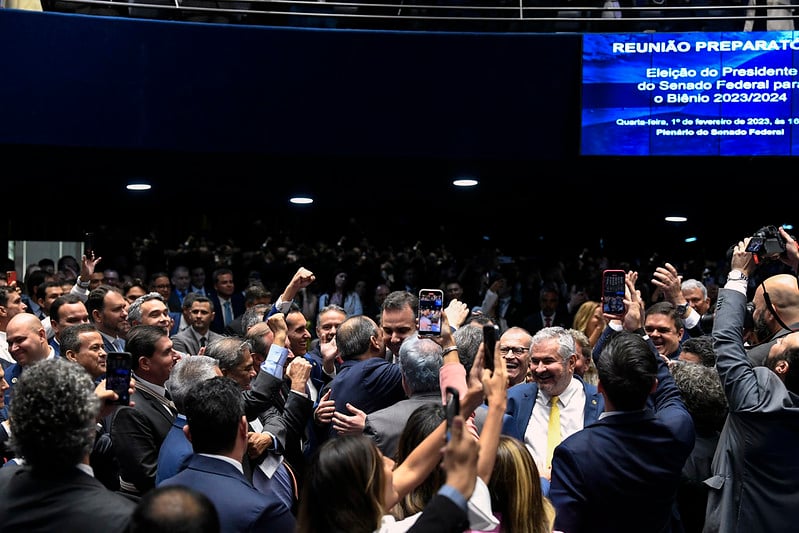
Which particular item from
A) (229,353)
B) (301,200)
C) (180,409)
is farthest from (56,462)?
(301,200)

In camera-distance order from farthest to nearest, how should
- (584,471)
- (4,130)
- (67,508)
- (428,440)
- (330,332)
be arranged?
(4,130), (330,332), (584,471), (428,440), (67,508)

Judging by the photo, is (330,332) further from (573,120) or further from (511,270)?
(511,270)

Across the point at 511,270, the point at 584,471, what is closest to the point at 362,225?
the point at 511,270

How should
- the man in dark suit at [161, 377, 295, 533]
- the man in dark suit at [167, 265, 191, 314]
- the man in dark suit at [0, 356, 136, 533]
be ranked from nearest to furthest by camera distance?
the man in dark suit at [0, 356, 136, 533] < the man in dark suit at [161, 377, 295, 533] < the man in dark suit at [167, 265, 191, 314]

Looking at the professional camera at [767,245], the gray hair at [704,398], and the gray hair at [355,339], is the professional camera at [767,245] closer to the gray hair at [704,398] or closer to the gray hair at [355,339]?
the gray hair at [704,398]

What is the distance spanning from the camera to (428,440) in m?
3.14

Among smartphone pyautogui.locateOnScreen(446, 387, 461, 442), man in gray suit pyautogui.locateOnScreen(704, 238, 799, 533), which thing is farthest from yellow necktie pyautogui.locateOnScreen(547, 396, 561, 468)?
smartphone pyautogui.locateOnScreen(446, 387, 461, 442)

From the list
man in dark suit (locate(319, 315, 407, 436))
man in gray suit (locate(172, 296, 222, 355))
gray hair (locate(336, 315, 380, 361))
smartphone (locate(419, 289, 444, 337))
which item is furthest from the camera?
man in gray suit (locate(172, 296, 222, 355))

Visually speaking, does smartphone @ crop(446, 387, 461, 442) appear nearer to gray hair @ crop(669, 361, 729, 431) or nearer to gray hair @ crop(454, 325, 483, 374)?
gray hair @ crop(669, 361, 729, 431)

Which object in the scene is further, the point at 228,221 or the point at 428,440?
the point at 228,221

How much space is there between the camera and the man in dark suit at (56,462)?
279 centimetres

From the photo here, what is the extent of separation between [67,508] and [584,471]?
1922 millimetres

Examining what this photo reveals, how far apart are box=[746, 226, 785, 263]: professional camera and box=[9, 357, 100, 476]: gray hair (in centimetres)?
282

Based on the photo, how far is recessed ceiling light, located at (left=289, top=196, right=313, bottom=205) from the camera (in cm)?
1459
